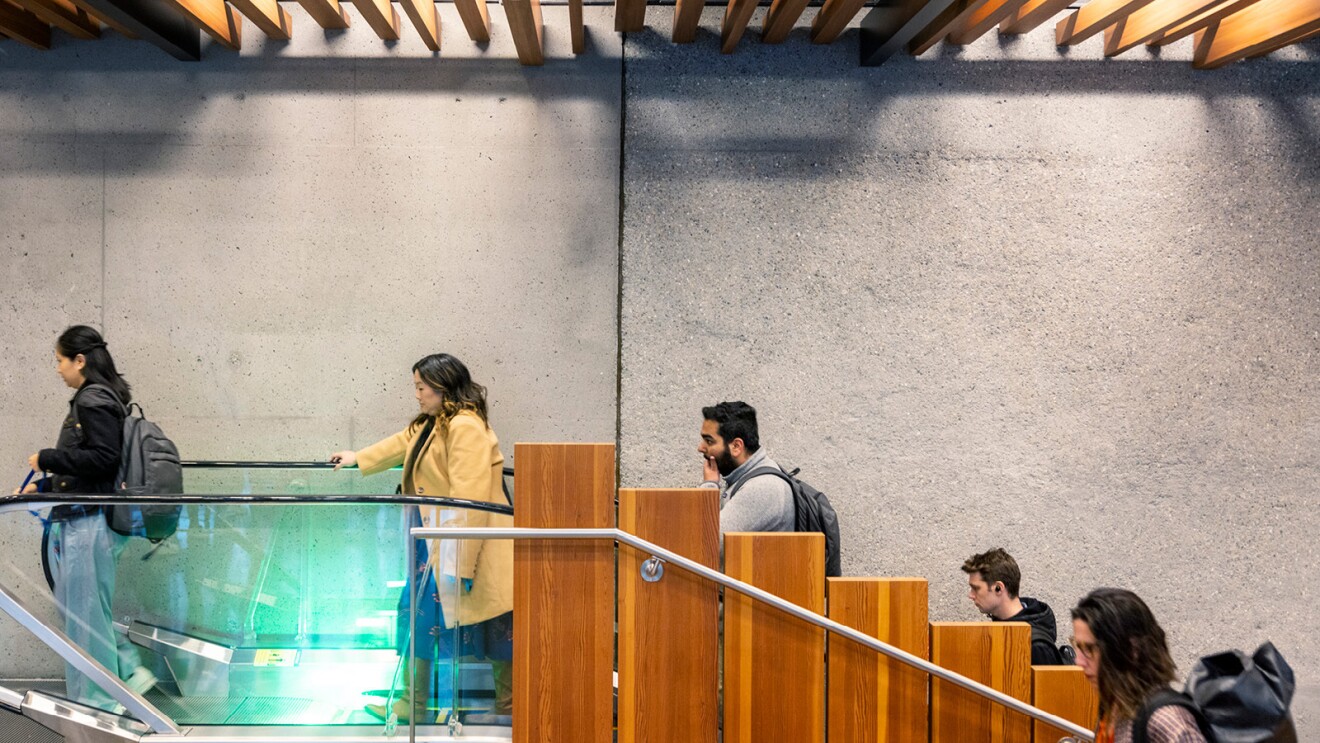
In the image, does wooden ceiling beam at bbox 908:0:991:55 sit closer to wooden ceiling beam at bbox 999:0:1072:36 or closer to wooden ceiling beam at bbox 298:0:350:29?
wooden ceiling beam at bbox 999:0:1072:36

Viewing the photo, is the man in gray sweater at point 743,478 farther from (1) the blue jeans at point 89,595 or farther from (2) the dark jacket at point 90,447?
(2) the dark jacket at point 90,447

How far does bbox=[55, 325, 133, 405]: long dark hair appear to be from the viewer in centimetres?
371

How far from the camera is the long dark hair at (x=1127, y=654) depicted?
2066 mm

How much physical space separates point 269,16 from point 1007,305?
376 cm

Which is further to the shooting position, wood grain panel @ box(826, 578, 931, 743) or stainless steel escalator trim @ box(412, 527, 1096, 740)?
wood grain panel @ box(826, 578, 931, 743)

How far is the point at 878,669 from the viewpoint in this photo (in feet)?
9.82

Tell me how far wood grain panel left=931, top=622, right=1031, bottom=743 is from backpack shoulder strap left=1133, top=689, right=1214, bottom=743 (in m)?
1.08

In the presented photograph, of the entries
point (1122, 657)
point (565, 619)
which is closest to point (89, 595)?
point (565, 619)

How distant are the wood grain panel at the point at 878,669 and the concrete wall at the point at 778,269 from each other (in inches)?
67.7

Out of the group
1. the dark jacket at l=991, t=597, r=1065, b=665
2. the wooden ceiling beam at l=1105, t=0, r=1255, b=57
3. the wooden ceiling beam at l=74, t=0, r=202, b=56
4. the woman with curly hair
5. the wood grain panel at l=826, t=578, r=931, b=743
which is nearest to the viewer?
the woman with curly hair

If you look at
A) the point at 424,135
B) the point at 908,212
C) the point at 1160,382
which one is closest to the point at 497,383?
the point at 424,135

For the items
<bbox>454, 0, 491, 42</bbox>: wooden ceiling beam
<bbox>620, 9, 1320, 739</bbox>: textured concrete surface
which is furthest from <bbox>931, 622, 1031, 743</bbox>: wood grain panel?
<bbox>454, 0, 491, 42</bbox>: wooden ceiling beam

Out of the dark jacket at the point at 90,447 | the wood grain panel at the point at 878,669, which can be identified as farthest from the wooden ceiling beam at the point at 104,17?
the wood grain panel at the point at 878,669

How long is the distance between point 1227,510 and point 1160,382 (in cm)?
73
